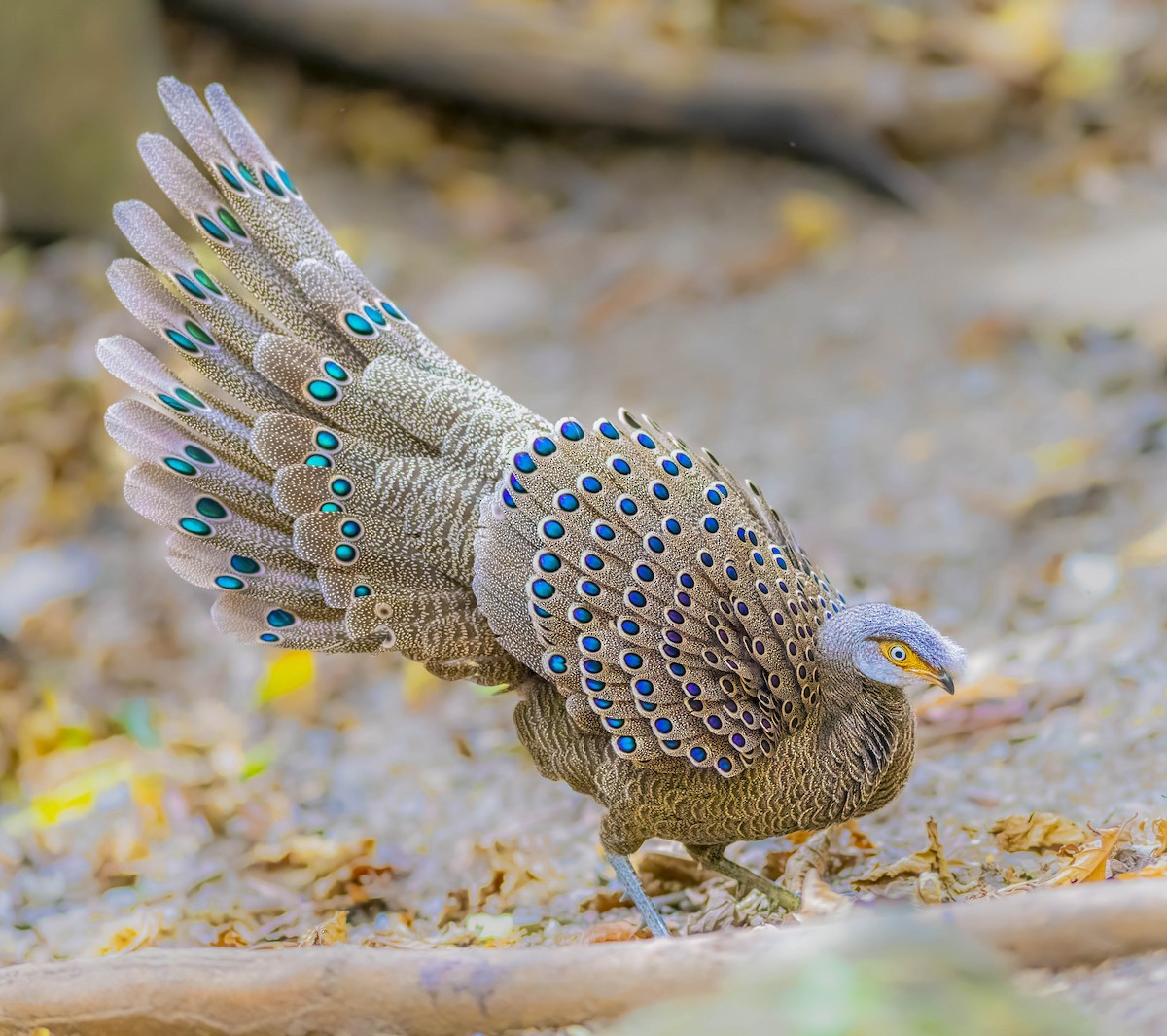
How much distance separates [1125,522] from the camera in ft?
17.6

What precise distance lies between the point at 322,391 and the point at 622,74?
254 inches

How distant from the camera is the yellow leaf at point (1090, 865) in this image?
3047 mm

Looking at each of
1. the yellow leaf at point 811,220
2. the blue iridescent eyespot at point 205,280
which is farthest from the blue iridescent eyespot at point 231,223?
the yellow leaf at point 811,220

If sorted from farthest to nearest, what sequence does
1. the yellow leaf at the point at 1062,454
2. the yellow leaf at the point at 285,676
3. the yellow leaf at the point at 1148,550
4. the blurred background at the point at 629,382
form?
the yellow leaf at the point at 1062,454
the yellow leaf at the point at 285,676
the yellow leaf at the point at 1148,550
the blurred background at the point at 629,382

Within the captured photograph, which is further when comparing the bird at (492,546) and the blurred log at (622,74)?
the blurred log at (622,74)

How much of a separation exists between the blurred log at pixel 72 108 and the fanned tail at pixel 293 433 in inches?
170

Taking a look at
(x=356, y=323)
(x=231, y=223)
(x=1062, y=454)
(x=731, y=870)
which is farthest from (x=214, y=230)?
(x=1062, y=454)

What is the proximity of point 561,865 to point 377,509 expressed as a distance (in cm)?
139

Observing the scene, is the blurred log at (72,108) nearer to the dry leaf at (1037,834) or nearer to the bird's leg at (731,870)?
the bird's leg at (731,870)

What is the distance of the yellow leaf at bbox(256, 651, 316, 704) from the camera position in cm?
549

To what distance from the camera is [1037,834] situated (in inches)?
139

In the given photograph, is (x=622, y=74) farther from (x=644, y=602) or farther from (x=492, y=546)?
(x=644, y=602)

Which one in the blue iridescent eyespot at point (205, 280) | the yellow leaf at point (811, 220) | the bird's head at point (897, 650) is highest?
the yellow leaf at point (811, 220)

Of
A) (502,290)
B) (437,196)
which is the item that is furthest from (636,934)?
(437,196)
